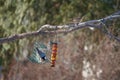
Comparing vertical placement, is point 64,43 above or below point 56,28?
below

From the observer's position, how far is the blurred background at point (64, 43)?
707cm

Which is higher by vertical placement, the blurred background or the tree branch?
the tree branch

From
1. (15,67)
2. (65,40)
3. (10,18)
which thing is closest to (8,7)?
(10,18)

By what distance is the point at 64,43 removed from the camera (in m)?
7.26

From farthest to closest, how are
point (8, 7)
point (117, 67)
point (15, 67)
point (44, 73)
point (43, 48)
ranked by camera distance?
point (8, 7) < point (15, 67) < point (44, 73) < point (117, 67) < point (43, 48)

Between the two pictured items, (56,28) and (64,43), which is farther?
(64,43)

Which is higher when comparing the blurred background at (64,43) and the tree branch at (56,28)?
the tree branch at (56,28)

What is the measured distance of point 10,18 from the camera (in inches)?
339

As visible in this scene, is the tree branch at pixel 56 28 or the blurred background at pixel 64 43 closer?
the tree branch at pixel 56 28

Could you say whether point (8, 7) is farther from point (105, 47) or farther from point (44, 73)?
point (105, 47)

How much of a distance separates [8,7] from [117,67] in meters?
2.90

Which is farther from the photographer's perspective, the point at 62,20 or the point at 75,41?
the point at 62,20

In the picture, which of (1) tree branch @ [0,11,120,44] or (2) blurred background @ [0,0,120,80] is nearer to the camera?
(1) tree branch @ [0,11,120,44]

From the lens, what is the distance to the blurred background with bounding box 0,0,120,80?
7070 mm
